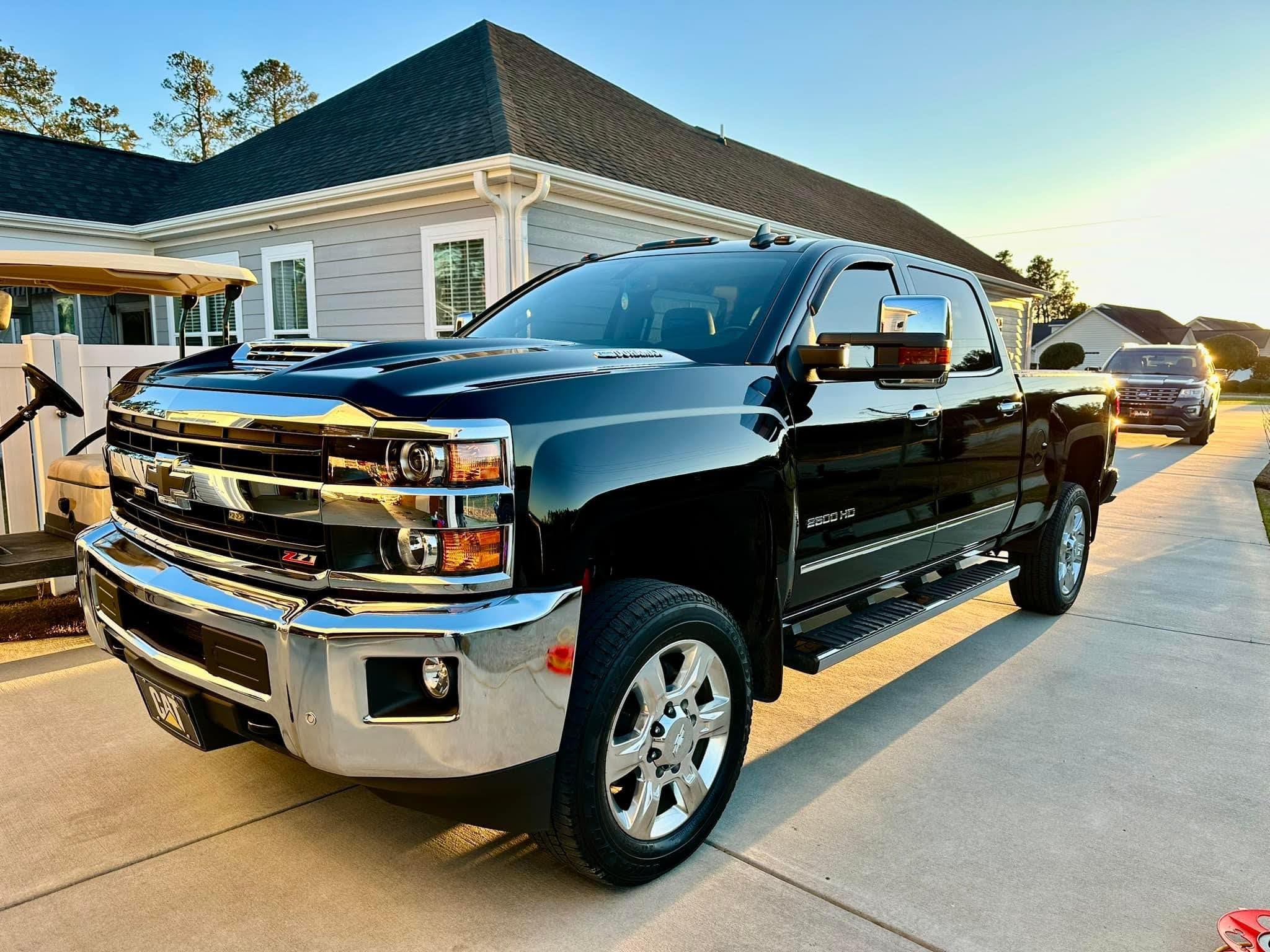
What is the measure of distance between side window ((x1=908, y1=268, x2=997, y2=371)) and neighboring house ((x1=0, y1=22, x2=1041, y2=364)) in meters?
5.77

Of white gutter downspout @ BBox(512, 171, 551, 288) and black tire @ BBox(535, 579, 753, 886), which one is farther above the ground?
white gutter downspout @ BBox(512, 171, 551, 288)

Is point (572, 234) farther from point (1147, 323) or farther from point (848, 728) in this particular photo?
point (1147, 323)

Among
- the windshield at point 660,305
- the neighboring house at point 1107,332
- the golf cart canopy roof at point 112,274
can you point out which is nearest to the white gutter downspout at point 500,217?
the golf cart canopy roof at point 112,274

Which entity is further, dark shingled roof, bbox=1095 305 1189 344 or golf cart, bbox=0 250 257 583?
dark shingled roof, bbox=1095 305 1189 344

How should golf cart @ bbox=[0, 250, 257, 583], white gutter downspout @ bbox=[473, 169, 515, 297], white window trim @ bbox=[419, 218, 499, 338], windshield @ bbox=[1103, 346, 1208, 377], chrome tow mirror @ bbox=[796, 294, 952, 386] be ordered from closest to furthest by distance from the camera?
chrome tow mirror @ bbox=[796, 294, 952, 386] → golf cart @ bbox=[0, 250, 257, 583] → white gutter downspout @ bbox=[473, 169, 515, 297] → white window trim @ bbox=[419, 218, 499, 338] → windshield @ bbox=[1103, 346, 1208, 377]

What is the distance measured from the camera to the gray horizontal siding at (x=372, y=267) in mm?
11047

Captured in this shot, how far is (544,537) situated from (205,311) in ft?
44.0

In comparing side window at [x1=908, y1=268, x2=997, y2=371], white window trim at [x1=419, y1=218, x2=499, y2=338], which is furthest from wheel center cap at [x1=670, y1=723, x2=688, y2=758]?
white window trim at [x1=419, y1=218, x2=499, y2=338]

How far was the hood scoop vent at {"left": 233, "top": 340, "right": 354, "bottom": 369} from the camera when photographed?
8.62 feet

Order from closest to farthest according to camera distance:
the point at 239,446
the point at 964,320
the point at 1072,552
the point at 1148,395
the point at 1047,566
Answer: the point at 239,446, the point at 964,320, the point at 1047,566, the point at 1072,552, the point at 1148,395

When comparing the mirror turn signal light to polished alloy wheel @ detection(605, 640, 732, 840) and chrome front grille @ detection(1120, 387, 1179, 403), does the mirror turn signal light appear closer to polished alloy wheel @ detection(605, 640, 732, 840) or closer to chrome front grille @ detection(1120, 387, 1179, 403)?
polished alloy wheel @ detection(605, 640, 732, 840)

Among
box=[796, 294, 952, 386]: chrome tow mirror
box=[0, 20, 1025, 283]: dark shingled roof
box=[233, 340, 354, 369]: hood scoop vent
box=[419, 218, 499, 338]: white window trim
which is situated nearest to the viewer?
box=[233, 340, 354, 369]: hood scoop vent

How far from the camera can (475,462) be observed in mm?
2170

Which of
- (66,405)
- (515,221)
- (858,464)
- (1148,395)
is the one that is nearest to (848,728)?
(858,464)
